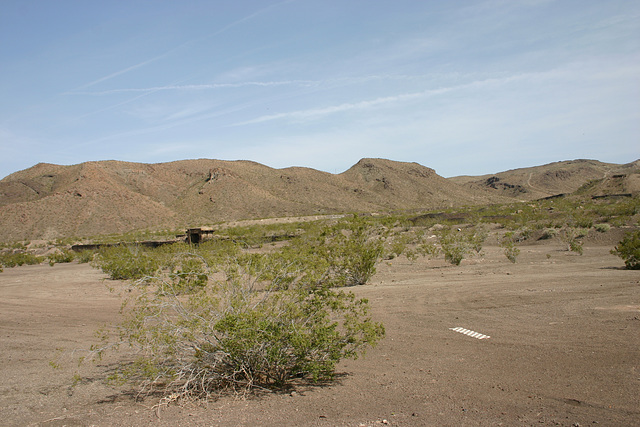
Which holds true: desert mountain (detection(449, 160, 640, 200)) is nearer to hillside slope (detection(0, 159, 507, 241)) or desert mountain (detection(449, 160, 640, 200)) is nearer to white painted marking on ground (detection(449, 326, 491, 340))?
hillside slope (detection(0, 159, 507, 241))

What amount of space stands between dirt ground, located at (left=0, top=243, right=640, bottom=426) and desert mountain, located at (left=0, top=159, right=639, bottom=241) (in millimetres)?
56831

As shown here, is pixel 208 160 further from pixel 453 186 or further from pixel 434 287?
pixel 434 287

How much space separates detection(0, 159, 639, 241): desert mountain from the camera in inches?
2519

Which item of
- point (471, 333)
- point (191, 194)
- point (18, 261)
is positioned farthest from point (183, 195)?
point (471, 333)

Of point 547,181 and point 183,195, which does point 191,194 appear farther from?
point 547,181

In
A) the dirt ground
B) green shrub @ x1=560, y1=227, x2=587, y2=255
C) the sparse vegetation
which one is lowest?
the dirt ground

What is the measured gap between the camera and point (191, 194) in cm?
8144

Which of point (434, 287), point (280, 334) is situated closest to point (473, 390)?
point (280, 334)

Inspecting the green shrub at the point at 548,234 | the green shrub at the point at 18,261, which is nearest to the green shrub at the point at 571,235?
the green shrub at the point at 548,234

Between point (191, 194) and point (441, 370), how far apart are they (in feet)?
258

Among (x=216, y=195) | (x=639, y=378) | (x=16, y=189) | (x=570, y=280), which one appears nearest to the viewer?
(x=639, y=378)

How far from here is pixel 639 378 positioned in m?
5.82

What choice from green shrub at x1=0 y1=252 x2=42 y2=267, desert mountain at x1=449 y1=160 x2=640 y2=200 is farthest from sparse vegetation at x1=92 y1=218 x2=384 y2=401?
desert mountain at x1=449 y1=160 x2=640 y2=200

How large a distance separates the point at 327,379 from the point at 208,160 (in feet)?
316
